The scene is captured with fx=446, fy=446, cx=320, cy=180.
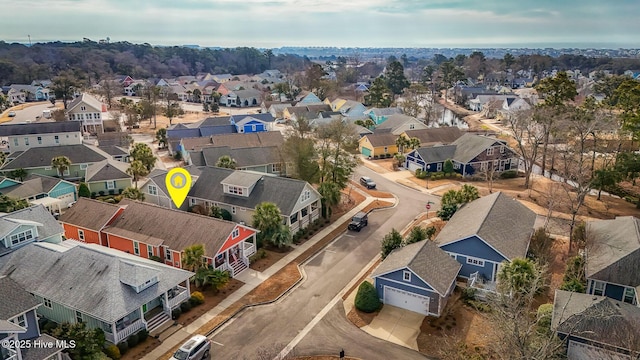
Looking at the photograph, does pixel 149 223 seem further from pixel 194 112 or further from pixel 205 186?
pixel 194 112

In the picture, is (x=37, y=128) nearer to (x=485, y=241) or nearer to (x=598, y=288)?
(x=485, y=241)

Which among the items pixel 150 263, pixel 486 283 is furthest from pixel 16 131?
pixel 486 283

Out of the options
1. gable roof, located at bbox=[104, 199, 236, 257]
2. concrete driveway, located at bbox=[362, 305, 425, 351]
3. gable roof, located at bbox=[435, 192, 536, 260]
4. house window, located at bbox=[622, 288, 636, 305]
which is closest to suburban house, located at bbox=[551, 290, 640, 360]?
house window, located at bbox=[622, 288, 636, 305]

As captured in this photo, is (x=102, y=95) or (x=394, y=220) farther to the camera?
(x=102, y=95)

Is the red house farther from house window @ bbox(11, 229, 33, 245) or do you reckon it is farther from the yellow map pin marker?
house window @ bbox(11, 229, 33, 245)

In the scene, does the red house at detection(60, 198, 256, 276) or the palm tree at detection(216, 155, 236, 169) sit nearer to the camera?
the red house at detection(60, 198, 256, 276)

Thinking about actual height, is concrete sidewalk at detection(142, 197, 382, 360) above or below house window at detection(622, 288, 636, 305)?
below
